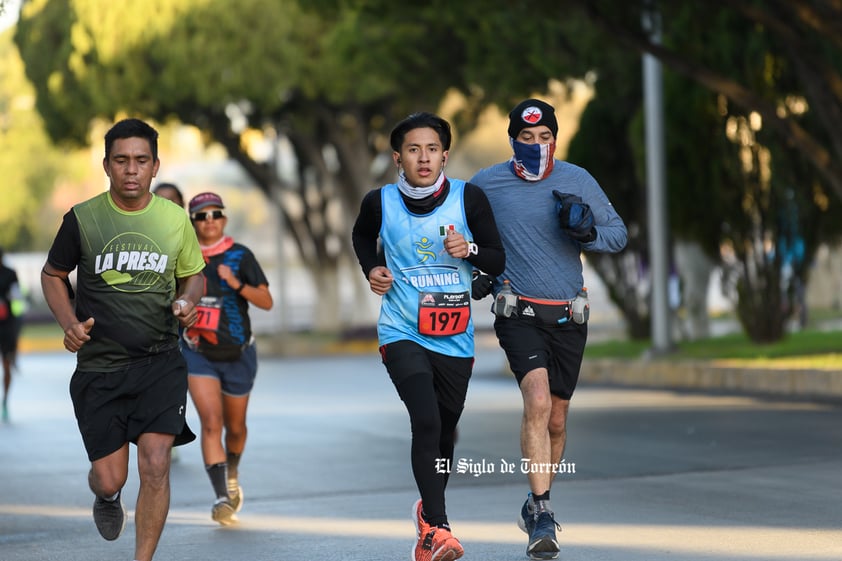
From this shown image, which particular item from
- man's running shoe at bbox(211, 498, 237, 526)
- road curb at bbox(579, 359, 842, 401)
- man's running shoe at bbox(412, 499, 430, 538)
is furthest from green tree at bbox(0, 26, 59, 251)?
man's running shoe at bbox(412, 499, 430, 538)

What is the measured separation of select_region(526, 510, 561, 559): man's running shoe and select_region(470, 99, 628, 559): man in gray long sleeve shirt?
86 mm

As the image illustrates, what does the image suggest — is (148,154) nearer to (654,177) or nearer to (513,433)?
(513,433)

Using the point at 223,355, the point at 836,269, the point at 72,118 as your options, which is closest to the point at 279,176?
the point at 72,118

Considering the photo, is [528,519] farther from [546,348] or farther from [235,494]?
[235,494]

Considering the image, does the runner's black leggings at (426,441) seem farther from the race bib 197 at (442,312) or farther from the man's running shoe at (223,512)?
the man's running shoe at (223,512)

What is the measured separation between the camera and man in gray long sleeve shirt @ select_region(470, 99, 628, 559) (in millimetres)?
7383

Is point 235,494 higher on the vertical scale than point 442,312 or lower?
lower

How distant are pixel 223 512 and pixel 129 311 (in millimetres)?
2616

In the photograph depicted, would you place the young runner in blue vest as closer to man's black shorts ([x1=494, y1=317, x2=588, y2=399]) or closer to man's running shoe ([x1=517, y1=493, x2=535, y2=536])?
man's black shorts ([x1=494, y1=317, x2=588, y2=399])

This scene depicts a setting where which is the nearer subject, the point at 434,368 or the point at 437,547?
the point at 437,547

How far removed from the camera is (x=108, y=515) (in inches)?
269

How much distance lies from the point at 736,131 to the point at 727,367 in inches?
157

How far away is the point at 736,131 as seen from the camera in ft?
66.8

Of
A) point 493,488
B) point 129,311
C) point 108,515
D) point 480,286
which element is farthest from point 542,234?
point 493,488
